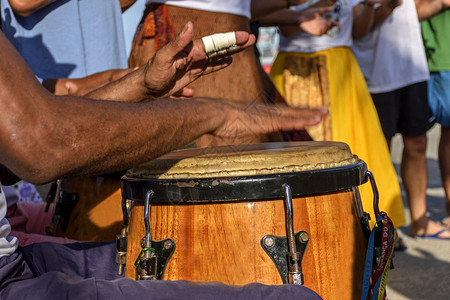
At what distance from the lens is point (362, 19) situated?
3316 mm

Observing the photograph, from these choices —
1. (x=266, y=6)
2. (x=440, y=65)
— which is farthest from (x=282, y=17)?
(x=440, y=65)

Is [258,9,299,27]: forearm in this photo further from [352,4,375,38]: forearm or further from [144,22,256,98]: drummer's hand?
[144,22,256,98]: drummer's hand

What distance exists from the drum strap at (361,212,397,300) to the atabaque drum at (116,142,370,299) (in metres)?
0.03

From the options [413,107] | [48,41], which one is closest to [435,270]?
[413,107]

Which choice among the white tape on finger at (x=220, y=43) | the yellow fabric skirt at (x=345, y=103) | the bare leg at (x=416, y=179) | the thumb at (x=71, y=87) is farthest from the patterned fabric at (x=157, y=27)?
the bare leg at (x=416, y=179)

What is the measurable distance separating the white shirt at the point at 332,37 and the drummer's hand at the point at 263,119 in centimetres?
207

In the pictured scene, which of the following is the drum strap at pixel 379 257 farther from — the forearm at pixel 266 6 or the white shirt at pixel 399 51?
the white shirt at pixel 399 51

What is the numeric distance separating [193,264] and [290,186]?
265 millimetres

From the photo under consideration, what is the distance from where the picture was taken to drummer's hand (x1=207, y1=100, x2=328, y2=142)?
1.20m

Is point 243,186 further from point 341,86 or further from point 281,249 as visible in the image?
point 341,86

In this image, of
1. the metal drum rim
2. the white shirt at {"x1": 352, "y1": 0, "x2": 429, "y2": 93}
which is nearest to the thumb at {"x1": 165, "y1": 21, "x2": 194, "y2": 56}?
the metal drum rim

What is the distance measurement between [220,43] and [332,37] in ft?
6.70

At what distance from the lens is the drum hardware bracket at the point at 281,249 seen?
3.92 feet

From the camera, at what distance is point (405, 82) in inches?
133
